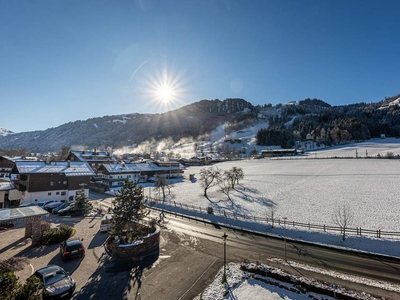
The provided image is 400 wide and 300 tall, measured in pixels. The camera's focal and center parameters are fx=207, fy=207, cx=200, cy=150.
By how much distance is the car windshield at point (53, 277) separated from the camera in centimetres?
1238

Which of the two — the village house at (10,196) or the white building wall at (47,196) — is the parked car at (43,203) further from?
the village house at (10,196)

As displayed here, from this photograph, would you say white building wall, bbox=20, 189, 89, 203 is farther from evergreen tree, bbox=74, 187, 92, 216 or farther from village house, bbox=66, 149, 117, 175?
village house, bbox=66, 149, 117, 175

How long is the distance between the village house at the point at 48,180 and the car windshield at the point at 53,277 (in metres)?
31.7

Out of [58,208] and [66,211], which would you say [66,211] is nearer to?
[66,211]

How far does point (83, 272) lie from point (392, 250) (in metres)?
26.9

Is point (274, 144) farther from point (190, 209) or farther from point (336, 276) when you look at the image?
point (336, 276)

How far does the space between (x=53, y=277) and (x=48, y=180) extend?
108ft

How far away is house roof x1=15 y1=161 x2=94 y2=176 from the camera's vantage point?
37.7 meters

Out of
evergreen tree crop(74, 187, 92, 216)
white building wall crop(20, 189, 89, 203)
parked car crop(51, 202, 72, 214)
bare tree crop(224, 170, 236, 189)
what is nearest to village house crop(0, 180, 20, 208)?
white building wall crop(20, 189, 89, 203)

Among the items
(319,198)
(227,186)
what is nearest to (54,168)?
(227,186)

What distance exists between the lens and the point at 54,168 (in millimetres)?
40781

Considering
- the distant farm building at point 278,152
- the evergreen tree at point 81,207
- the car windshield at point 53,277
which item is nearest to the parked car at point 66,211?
the evergreen tree at point 81,207

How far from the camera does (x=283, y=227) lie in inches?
1008

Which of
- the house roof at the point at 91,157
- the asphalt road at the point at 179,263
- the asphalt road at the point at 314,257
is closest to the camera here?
the asphalt road at the point at 179,263
